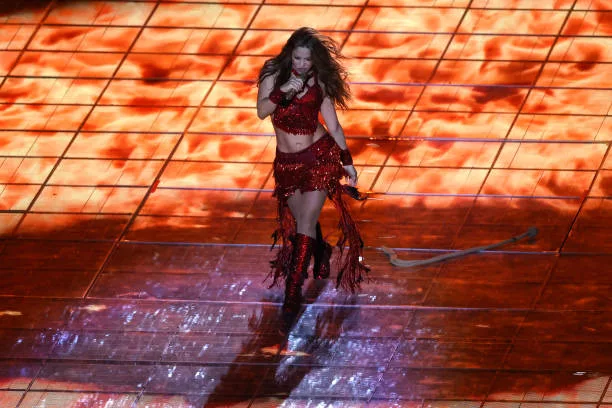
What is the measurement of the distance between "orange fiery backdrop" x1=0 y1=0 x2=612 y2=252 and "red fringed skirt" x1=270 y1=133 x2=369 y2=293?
489mm

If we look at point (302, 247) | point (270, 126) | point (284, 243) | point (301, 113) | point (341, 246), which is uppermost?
point (301, 113)

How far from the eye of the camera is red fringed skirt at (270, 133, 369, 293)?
5980 millimetres

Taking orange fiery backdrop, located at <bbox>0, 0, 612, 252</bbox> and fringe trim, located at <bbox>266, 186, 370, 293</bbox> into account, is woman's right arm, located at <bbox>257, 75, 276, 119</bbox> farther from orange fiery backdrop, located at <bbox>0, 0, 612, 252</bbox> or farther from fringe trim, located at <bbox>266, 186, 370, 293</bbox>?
orange fiery backdrop, located at <bbox>0, 0, 612, 252</bbox>

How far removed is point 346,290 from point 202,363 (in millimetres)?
894

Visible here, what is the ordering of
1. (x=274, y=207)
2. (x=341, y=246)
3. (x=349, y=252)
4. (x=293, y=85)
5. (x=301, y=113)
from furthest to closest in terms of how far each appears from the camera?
1. (x=274, y=207)
2. (x=341, y=246)
3. (x=349, y=252)
4. (x=301, y=113)
5. (x=293, y=85)

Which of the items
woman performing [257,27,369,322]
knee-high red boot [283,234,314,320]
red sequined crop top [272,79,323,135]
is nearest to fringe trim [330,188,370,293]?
woman performing [257,27,369,322]

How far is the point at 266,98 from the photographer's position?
19.3 ft

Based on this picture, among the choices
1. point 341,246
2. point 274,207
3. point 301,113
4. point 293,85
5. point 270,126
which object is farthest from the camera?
point 270,126

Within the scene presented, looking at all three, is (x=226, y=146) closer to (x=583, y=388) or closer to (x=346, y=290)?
(x=346, y=290)

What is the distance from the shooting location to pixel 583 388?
5336 mm

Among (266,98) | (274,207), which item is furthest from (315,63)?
(274,207)

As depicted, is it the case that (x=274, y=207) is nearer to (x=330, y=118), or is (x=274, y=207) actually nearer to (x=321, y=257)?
(x=321, y=257)

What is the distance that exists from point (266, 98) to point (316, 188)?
0.47m

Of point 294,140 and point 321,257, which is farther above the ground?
point 294,140
